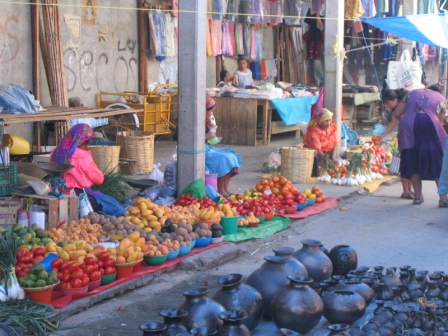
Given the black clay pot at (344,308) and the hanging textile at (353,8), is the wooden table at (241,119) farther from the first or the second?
the black clay pot at (344,308)

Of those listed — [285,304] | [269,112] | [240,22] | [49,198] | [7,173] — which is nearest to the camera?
[285,304]

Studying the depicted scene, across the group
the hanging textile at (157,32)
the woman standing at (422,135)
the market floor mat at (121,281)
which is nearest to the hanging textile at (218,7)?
the hanging textile at (157,32)

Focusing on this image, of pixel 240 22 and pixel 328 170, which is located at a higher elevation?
pixel 240 22

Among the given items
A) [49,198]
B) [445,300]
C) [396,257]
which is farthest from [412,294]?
[49,198]

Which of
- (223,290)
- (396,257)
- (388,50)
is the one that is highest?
(388,50)

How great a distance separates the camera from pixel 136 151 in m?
11.3

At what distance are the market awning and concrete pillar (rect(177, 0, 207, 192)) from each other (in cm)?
319

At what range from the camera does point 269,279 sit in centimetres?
502

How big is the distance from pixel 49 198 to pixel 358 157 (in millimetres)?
5597

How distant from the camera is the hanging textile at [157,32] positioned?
14734 millimetres

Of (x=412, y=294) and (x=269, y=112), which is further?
(x=269, y=112)

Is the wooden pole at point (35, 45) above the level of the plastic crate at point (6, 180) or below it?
above

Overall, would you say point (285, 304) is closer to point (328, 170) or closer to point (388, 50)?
point (328, 170)

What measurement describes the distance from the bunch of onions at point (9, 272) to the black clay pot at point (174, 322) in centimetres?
155
